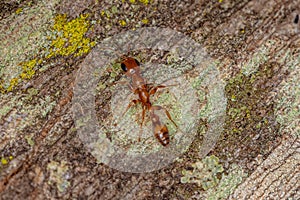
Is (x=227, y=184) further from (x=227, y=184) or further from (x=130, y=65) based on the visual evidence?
(x=130, y=65)

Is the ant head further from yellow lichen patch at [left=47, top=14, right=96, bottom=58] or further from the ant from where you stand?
yellow lichen patch at [left=47, top=14, right=96, bottom=58]

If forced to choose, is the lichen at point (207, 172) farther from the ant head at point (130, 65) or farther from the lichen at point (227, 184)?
the ant head at point (130, 65)

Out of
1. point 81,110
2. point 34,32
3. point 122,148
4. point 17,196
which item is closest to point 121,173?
point 122,148

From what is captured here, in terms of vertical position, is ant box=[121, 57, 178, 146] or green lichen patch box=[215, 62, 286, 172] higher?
ant box=[121, 57, 178, 146]

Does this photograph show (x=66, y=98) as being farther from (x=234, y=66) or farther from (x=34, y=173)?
(x=234, y=66)

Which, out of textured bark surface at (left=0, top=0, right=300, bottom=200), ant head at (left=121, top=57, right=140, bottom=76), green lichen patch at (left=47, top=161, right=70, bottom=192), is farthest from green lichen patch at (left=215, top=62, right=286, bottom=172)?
green lichen patch at (left=47, top=161, right=70, bottom=192)

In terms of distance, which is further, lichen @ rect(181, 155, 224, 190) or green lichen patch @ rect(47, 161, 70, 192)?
lichen @ rect(181, 155, 224, 190)

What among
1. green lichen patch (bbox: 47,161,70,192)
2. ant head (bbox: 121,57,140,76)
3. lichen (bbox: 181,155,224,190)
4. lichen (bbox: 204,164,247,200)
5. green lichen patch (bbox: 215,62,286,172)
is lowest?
lichen (bbox: 204,164,247,200)
